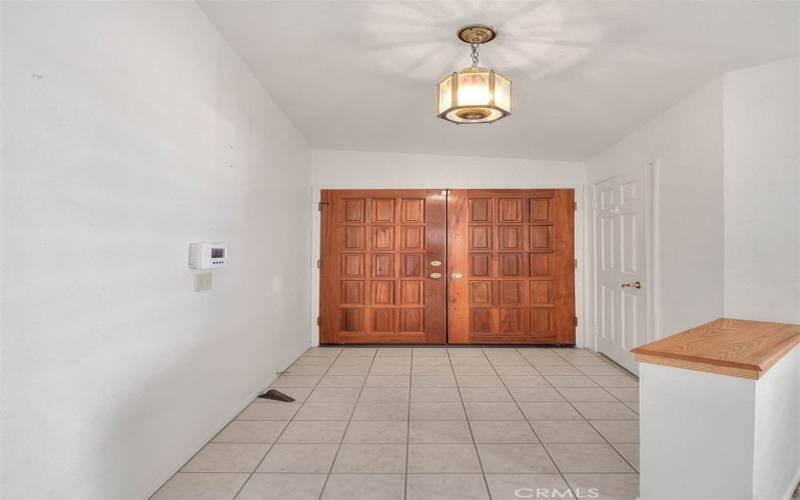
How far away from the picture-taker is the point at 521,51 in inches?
91.1

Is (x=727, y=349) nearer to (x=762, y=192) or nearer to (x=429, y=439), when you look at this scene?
(x=762, y=192)

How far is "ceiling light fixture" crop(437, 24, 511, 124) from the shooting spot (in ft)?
6.68

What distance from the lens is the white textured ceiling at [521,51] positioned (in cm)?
195

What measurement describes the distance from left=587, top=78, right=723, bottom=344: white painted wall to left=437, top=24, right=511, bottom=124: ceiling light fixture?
5.09 feet

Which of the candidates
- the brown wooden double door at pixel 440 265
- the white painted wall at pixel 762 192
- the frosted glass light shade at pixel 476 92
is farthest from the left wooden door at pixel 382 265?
the white painted wall at pixel 762 192

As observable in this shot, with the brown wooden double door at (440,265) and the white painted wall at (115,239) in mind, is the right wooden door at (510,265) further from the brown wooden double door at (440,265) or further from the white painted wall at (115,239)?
the white painted wall at (115,239)

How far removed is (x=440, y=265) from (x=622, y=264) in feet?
6.31

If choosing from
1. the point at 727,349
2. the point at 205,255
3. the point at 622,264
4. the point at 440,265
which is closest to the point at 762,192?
the point at 727,349

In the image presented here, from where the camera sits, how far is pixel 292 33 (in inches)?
87.8

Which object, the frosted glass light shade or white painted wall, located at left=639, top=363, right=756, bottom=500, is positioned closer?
white painted wall, located at left=639, top=363, right=756, bottom=500

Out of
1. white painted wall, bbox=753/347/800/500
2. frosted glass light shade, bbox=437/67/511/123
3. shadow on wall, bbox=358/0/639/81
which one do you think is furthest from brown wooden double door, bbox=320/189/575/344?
white painted wall, bbox=753/347/800/500

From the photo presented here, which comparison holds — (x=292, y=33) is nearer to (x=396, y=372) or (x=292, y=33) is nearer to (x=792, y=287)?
(x=396, y=372)

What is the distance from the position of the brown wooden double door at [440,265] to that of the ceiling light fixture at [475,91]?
8.33 feet

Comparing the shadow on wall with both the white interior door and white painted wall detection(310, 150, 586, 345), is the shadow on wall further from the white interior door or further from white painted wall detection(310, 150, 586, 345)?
white painted wall detection(310, 150, 586, 345)
